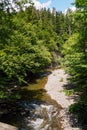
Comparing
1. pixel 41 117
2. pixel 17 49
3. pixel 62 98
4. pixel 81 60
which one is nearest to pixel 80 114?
pixel 41 117

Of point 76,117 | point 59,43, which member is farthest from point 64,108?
point 59,43

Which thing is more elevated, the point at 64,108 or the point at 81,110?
the point at 81,110

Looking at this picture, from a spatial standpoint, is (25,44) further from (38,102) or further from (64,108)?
(64,108)

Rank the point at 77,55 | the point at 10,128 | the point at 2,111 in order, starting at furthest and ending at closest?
1. the point at 2,111
2. the point at 77,55
3. the point at 10,128

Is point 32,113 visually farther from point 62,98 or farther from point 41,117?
point 62,98

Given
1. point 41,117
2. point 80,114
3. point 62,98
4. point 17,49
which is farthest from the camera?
point 62,98

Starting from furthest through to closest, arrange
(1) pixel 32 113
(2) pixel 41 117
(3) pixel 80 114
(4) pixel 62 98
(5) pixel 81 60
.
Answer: (4) pixel 62 98 < (1) pixel 32 113 < (2) pixel 41 117 < (3) pixel 80 114 < (5) pixel 81 60

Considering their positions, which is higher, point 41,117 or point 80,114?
point 80,114

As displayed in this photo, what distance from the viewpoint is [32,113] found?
23688 mm

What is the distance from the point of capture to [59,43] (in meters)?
77.2

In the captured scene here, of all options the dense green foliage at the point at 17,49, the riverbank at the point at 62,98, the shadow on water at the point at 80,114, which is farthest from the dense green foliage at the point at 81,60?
the dense green foliage at the point at 17,49

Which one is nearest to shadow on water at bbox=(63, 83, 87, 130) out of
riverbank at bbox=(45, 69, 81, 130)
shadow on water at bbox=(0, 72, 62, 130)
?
riverbank at bbox=(45, 69, 81, 130)

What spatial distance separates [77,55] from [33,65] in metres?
16.7

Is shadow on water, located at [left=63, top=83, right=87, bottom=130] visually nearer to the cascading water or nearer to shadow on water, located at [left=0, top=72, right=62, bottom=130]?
shadow on water, located at [left=0, top=72, right=62, bottom=130]
